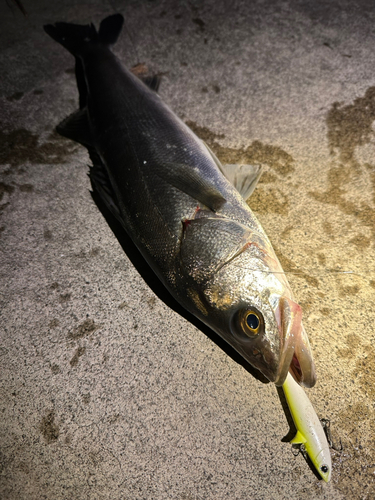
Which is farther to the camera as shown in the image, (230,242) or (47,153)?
(47,153)

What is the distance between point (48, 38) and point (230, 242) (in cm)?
370

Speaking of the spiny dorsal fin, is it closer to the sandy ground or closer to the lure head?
the sandy ground

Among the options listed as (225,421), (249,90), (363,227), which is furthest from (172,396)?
(249,90)

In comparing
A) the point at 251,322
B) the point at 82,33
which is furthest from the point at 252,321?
the point at 82,33

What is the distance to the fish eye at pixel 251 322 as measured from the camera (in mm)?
1694

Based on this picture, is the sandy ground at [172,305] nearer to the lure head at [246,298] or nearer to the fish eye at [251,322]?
the lure head at [246,298]

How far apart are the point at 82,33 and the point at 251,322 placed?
3566mm

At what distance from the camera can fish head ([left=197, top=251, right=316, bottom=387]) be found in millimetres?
1671

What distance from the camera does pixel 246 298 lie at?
5.74ft

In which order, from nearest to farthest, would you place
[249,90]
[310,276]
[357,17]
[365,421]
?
[365,421] → [310,276] → [249,90] → [357,17]

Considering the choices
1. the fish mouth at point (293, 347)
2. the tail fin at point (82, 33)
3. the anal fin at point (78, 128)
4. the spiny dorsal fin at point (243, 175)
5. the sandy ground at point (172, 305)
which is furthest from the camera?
the tail fin at point (82, 33)

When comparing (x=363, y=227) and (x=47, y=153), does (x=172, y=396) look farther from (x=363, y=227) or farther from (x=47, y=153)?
(x=47, y=153)

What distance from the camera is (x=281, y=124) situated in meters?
3.01

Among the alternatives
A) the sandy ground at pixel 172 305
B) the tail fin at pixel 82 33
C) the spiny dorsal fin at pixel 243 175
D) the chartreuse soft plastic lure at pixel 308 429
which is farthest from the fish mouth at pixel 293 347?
the tail fin at pixel 82 33
